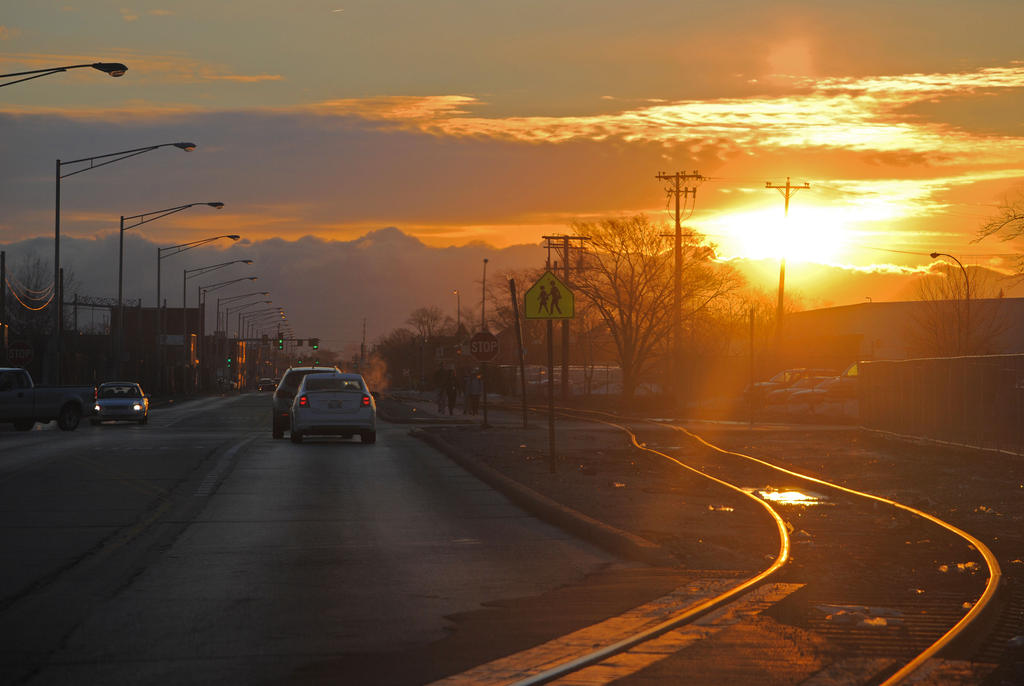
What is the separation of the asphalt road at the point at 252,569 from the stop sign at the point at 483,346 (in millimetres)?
11156

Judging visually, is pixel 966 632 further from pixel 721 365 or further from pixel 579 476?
pixel 721 365

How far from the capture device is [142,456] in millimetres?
23875

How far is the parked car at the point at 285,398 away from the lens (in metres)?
30.9

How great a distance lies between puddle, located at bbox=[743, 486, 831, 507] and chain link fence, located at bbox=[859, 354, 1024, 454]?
8276 mm

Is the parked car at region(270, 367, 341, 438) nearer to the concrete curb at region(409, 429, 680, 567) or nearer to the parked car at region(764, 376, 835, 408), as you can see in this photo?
the concrete curb at region(409, 429, 680, 567)

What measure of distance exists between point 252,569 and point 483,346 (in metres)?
22.1

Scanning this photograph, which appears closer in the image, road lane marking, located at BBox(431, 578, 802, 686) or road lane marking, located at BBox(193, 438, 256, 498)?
road lane marking, located at BBox(431, 578, 802, 686)

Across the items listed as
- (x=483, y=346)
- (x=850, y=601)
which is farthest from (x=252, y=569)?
(x=483, y=346)

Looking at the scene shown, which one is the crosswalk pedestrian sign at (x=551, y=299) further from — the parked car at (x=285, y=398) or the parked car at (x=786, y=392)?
the parked car at (x=786, y=392)

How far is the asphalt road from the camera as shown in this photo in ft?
22.9

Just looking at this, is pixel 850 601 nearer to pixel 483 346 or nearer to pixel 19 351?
pixel 483 346

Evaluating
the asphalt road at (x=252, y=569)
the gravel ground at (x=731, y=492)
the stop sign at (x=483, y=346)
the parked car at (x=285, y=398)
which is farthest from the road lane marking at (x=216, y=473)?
the stop sign at (x=483, y=346)

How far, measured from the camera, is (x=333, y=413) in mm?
28297

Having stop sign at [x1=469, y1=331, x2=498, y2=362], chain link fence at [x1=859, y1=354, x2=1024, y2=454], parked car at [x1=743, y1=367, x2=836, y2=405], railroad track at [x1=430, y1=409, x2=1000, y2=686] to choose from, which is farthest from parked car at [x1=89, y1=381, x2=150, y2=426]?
railroad track at [x1=430, y1=409, x2=1000, y2=686]
